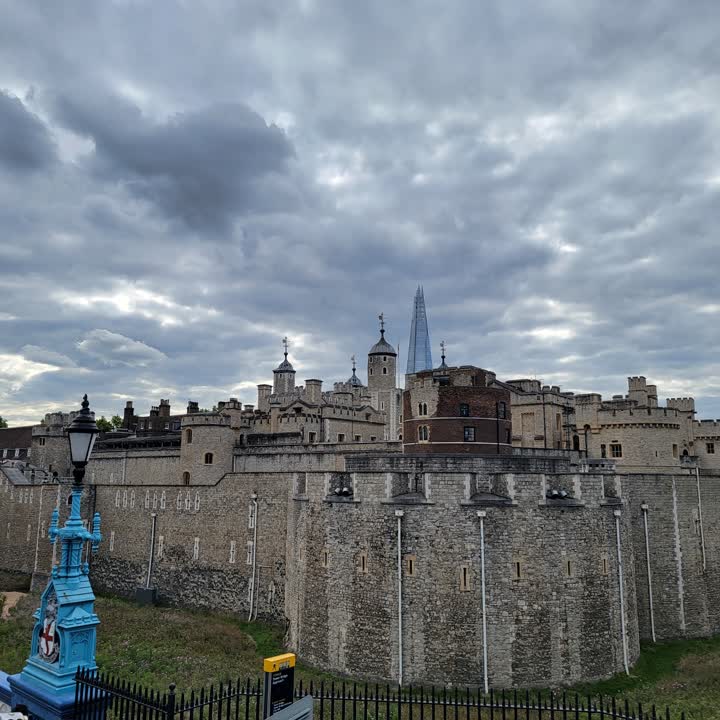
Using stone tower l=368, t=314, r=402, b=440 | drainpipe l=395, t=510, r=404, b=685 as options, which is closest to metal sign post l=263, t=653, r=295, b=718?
drainpipe l=395, t=510, r=404, b=685

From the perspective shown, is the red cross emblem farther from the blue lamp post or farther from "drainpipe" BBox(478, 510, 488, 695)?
"drainpipe" BBox(478, 510, 488, 695)

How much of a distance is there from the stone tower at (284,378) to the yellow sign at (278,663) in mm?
69522

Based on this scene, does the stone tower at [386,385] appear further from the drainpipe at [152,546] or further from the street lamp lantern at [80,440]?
the street lamp lantern at [80,440]

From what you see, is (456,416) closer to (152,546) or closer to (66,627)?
(152,546)

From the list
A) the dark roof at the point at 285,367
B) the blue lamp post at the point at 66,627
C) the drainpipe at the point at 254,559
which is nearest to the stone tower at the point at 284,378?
the dark roof at the point at 285,367

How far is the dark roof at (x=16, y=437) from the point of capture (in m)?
70.9

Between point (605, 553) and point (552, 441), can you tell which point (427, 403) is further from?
point (552, 441)

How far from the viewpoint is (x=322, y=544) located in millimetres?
25781

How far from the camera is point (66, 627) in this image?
35.7 ft

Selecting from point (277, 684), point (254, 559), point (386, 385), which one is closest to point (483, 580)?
point (254, 559)

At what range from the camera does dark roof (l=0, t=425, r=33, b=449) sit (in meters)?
70.9

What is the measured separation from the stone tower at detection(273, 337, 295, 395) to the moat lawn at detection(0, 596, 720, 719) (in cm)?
4725

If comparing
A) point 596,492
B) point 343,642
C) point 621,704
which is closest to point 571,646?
point 621,704

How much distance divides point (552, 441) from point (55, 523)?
126ft
